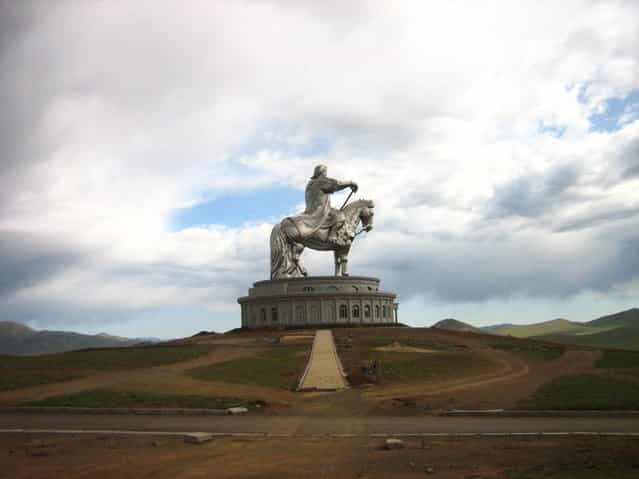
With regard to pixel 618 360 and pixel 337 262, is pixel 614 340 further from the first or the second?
pixel 618 360

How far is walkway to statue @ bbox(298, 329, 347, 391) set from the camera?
103 ft

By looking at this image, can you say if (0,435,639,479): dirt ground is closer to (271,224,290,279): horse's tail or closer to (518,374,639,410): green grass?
(518,374,639,410): green grass

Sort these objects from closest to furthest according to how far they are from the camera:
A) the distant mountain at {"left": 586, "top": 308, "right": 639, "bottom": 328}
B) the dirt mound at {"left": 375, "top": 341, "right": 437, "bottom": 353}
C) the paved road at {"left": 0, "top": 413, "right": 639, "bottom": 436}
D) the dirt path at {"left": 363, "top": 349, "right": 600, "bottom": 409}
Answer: the paved road at {"left": 0, "top": 413, "right": 639, "bottom": 436}, the dirt path at {"left": 363, "top": 349, "right": 600, "bottom": 409}, the dirt mound at {"left": 375, "top": 341, "right": 437, "bottom": 353}, the distant mountain at {"left": 586, "top": 308, "right": 639, "bottom": 328}

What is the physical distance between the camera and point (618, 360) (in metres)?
40.4

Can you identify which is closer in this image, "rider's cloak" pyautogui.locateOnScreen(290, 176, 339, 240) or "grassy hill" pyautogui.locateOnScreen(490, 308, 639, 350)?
"rider's cloak" pyautogui.locateOnScreen(290, 176, 339, 240)

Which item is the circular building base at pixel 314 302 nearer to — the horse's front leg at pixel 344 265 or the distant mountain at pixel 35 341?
the horse's front leg at pixel 344 265

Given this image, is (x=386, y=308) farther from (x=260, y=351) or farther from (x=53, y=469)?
(x=53, y=469)

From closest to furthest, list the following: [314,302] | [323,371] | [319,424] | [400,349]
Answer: [319,424]
[323,371]
[400,349]
[314,302]

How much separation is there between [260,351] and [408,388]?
17.5 metres

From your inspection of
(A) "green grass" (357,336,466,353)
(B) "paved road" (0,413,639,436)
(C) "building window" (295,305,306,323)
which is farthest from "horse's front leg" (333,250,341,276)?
(B) "paved road" (0,413,639,436)

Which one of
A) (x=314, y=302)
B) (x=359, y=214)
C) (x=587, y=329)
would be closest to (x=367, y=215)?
(x=359, y=214)

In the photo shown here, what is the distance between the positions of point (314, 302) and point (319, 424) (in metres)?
44.7

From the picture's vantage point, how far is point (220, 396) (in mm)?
28172

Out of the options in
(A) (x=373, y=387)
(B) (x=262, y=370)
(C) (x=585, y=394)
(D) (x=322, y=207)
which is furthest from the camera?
(D) (x=322, y=207)
